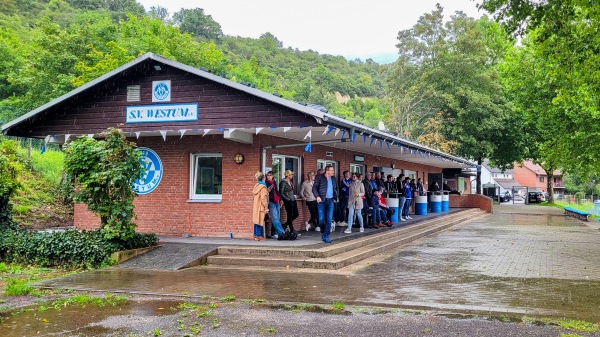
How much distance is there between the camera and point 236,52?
3002 inches

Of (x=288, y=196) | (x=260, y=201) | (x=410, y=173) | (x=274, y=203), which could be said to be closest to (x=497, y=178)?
(x=410, y=173)

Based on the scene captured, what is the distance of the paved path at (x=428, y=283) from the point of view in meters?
6.69

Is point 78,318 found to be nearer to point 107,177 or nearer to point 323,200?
point 107,177

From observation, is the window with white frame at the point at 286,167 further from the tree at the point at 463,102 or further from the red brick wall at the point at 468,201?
the tree at the point at 463,102

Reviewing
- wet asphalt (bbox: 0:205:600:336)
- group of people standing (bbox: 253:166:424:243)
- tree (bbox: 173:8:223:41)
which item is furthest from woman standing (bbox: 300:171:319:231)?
tree (bbox: 173:8:223:41)

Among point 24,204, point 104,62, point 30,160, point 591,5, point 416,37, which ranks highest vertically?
point 416,37

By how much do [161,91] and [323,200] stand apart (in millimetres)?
4786

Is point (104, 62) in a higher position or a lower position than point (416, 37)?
lower

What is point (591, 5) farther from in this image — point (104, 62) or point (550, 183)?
point (550, 183)

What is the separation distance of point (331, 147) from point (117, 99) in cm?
671

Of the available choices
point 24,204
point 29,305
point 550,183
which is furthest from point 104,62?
point 550,183

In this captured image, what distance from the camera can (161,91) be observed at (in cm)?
1223

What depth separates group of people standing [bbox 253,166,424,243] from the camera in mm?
11461

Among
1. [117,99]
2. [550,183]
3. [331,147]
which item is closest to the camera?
[117,99]
